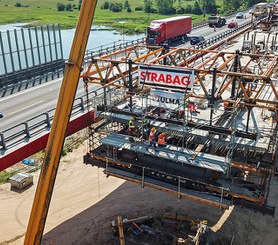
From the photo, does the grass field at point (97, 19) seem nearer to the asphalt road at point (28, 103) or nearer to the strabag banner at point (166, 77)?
the asphalt road at point (28, 103)

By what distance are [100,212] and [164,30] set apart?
4869cm

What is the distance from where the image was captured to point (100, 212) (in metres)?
26.7

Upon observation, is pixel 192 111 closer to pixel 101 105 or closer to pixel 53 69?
pixel 101 105

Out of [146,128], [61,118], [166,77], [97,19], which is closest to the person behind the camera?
[61,118]

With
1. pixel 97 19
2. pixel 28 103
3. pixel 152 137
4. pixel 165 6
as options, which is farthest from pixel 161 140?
pixel 165 6

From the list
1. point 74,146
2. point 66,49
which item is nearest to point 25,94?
point 74,146

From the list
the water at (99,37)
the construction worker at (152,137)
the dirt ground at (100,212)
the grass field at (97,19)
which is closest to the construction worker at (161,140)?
the construction worker at (152,137)

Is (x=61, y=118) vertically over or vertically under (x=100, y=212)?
over

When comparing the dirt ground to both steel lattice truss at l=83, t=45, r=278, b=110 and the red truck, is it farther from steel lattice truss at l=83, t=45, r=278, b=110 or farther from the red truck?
the red truck

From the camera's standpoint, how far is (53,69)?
46.0 metres

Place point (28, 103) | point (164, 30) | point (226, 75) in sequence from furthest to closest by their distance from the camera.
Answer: point (164, 30)
point (28, 103)
point (226, 75)

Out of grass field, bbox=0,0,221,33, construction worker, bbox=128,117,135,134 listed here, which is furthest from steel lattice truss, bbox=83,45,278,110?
grass field, bbox=0,0,221,33

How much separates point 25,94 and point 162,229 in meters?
21.0

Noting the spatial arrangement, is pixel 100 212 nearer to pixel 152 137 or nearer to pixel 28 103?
pixel 152 137
